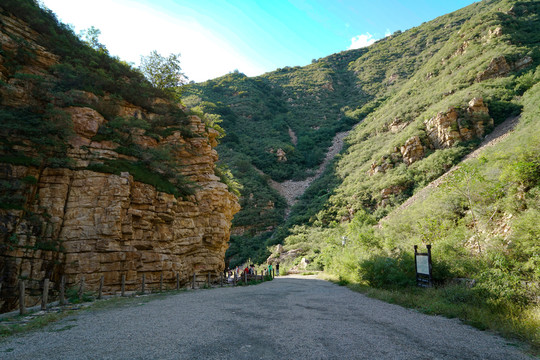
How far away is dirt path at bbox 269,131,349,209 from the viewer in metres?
61.5

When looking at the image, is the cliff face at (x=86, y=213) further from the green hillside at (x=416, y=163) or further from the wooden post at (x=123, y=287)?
the green hillside at (x=416, y=163)

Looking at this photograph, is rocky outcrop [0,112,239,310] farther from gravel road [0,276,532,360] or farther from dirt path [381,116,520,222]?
dirt path [381,116,520,222]

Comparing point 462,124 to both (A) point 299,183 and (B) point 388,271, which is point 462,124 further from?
(A) point 299,183

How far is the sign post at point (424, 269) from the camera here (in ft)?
32.2

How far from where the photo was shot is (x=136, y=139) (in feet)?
53.4

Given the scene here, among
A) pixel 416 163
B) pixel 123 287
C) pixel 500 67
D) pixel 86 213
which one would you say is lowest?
pixel 123 287

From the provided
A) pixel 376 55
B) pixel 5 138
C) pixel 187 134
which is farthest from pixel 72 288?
pixel 376 55

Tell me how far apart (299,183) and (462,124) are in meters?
40.5

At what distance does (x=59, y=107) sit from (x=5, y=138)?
2986 mm

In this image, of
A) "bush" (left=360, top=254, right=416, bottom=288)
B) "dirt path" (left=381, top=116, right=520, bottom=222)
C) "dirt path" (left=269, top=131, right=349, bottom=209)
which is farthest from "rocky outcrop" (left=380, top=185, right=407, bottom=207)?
"dirt path" (left=269, top=131, right=349, bottom=209)

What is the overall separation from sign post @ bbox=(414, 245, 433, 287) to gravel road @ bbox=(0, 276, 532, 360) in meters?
2.62

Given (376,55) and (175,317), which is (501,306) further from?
(376,55)

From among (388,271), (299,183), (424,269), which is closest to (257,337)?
(424,269)

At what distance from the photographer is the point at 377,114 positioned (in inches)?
2650
